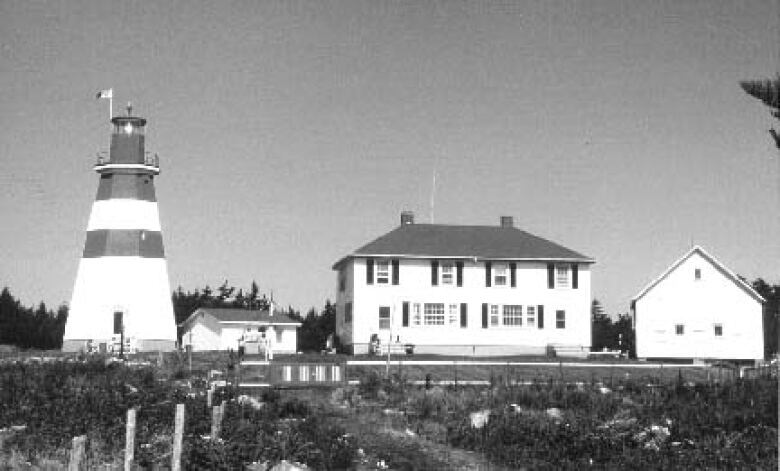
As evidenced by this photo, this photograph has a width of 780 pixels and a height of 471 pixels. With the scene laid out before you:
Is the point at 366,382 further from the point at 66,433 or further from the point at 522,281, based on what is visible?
the point at 522,281

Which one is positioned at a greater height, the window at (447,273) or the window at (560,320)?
the window at (447,273)

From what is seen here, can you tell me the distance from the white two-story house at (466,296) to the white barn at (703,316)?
348cm

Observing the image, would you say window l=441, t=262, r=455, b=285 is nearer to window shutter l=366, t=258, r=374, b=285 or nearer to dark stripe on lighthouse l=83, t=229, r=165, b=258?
window shutter l=366, t=258, r=374, b=285

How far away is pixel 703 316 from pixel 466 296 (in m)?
11.2

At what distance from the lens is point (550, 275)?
194 feet

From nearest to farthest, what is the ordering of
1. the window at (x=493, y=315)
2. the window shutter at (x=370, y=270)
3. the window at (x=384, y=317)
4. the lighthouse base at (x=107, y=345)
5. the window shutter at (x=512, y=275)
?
1. the lighthouse base at (x=107, y=345)
2. the window at (x=384, y=317)
3. the window shutter at (x=370, y=270)
4. the window at (x=493, y=315)
5. the window shutter at (x=512, y=275)

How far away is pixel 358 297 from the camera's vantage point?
57281 millimetres

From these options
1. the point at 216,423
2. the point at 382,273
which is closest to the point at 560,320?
the point at 382,273

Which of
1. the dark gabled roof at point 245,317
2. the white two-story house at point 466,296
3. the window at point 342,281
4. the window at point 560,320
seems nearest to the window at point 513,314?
the white two-story house at point 466,296

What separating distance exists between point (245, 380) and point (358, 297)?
18.9 m

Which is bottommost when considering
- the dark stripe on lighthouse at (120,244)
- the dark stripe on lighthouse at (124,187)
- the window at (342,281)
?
the window at (342,281)

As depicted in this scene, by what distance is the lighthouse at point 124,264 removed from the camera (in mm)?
54750

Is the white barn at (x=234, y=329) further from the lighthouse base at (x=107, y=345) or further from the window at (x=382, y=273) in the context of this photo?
the window at (x=382, y=273)

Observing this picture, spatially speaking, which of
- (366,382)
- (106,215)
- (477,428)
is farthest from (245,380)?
(106,215)
